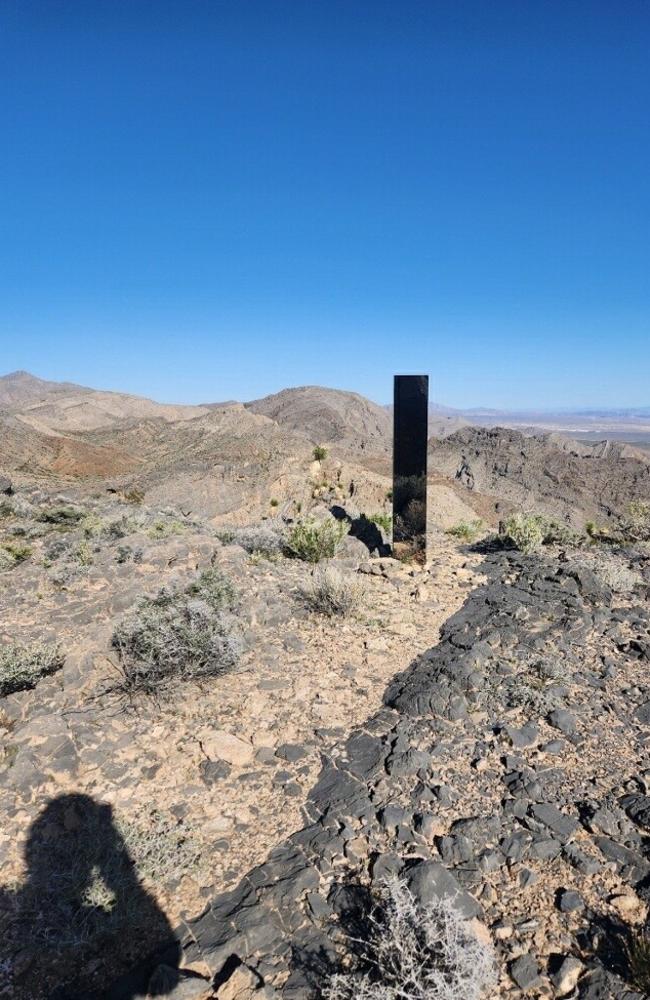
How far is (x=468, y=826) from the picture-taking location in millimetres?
2971

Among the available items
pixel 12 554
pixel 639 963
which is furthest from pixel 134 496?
pixel 639 963

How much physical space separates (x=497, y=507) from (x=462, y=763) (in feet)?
76.6

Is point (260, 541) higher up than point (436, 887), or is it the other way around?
point (260, 541)

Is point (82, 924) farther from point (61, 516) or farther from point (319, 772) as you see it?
point (61, 516)

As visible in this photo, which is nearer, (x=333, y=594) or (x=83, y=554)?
(x=333, y=594)

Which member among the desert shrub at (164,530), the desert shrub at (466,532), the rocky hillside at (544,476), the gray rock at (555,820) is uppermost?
the desert shrub at (164,530)

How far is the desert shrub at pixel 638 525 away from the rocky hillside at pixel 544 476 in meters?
19.6

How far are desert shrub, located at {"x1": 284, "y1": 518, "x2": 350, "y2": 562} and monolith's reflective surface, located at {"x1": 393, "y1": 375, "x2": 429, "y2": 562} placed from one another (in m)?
0.96

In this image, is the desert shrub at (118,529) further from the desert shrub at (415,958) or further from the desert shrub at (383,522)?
the desert shrub at (415,958)

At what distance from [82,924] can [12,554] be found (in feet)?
19.1

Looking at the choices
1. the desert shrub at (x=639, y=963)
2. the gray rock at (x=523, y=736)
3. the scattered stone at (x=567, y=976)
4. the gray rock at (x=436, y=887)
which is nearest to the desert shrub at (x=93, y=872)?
the gray rock at (x=436, y=887)

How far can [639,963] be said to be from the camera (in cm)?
214

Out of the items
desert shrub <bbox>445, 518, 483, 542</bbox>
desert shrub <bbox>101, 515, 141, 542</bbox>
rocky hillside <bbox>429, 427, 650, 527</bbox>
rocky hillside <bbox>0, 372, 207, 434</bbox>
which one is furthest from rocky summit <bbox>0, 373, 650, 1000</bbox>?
rocky hillside <bbox>0, 372, 207, 434</bbox>

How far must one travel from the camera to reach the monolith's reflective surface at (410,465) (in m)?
7.92
